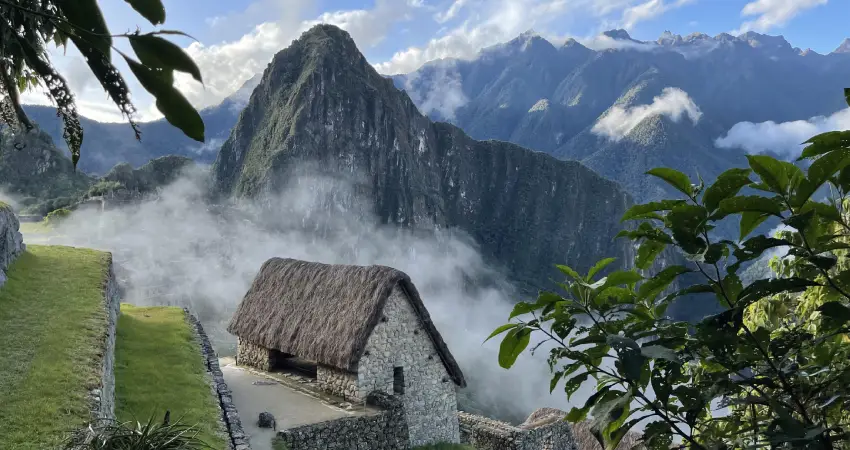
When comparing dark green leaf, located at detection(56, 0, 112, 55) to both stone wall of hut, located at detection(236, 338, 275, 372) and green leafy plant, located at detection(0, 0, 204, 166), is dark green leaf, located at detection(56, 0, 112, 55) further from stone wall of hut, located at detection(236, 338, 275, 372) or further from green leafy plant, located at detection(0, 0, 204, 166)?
stone wall of hut, located at detection(236, 338, 275, 372)

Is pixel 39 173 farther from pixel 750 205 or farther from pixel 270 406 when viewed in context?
pixel 750 205

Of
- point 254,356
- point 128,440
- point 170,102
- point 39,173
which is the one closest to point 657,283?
point 170,102

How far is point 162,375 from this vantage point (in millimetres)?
8203

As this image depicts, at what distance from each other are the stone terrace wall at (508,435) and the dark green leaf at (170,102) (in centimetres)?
1202

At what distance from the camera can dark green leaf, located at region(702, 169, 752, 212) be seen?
1242 mm

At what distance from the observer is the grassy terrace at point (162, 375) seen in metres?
6.77

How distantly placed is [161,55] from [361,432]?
960 cm

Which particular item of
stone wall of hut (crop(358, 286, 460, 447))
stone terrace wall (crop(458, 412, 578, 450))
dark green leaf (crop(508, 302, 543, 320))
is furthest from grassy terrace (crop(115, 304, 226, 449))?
stone terrace wall (crop(458, 412, 578, 450))

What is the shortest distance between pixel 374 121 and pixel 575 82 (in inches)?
2788

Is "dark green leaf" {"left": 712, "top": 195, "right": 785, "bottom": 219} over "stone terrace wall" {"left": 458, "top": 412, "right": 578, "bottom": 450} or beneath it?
over

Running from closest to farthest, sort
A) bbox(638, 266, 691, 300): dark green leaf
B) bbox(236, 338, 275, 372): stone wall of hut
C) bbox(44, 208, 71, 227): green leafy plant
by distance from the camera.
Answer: bbox(638, 266, 691, 300): dark green leaf, bbox(236, 338, 275, 372): stone wall of hut, bbox(44, 208, 71, 227): green leafy plant

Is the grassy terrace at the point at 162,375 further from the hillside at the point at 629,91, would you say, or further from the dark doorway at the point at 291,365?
the hillside at the point at 629,91

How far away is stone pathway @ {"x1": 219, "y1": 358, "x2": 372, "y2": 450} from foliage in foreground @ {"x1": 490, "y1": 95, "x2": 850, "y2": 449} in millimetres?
7831

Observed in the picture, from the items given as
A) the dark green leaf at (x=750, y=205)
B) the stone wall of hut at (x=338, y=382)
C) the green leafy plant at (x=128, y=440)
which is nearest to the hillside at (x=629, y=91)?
the stone wall of hut at (x=338, y=382)
